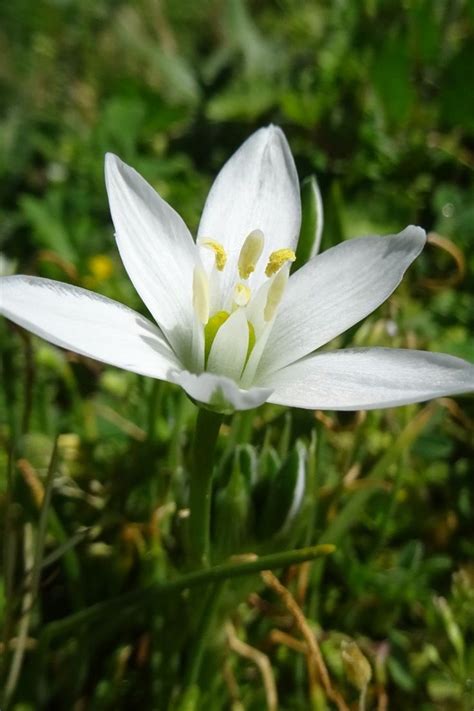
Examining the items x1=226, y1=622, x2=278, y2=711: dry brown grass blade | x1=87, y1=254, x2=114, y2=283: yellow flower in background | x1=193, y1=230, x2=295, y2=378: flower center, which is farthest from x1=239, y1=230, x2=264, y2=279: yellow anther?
x1=87, y1=254, x2=114, y2=283: yellow flower in background

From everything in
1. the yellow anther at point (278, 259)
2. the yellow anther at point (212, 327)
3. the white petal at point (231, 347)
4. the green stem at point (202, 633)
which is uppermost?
the yellow anther at point (278, 259)

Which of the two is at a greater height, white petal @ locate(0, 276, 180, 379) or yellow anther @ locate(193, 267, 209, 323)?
yellow anther @ locate(193, 267, 209, 323)

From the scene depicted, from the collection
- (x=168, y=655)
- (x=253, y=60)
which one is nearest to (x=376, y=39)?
(x=253, y=60)

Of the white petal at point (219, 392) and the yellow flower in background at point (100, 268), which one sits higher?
the yellow flower in background at point (100, 268)

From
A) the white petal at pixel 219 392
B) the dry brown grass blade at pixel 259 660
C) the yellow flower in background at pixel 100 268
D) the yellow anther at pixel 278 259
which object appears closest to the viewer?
the white petal at pixel 219 392

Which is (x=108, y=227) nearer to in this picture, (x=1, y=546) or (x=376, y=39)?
(x=376, y=39)

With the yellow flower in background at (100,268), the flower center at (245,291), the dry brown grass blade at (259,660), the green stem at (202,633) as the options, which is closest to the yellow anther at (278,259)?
the flower center at (245,291)

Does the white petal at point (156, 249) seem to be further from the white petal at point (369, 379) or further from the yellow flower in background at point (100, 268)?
the yellow flower in background at point (100, 268)

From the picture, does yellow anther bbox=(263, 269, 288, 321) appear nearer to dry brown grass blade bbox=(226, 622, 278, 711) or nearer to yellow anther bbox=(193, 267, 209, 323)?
yellow anther bbox=(193, 267, 209, 323)
